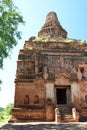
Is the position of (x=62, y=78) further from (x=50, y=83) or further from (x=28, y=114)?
(x=28, y=114)

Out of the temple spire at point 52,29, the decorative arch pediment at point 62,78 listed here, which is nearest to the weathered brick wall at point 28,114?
the decorative arch pediment at point 62,78

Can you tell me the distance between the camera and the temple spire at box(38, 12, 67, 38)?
24391 mm

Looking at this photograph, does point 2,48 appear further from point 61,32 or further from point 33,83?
point 61,32

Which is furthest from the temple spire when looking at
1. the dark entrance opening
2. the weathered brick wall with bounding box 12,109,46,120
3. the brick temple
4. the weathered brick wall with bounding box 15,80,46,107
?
the weathered brick wall with bounding box 12,109,46,120

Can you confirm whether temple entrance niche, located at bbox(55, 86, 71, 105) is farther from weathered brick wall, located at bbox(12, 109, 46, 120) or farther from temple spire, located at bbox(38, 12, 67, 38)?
A: temple spire, located at bbox(38, 12, 67, 38)

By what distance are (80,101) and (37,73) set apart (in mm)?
4374

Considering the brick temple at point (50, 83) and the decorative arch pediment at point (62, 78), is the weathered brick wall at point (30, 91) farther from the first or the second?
the decorative arch pediment at point (62, 78)

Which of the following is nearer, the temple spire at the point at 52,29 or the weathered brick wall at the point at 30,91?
the weathered brick wall at the point at 30,91

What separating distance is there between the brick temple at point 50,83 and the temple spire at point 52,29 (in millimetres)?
4198

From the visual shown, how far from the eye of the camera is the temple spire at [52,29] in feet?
80.0

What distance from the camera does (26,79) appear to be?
→ 17109 millimetres

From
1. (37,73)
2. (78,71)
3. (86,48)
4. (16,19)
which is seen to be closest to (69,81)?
(78,71)

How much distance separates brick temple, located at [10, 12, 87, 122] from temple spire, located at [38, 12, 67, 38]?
4198mm

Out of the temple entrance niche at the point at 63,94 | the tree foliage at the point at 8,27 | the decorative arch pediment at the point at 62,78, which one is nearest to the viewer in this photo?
the tree foliage at the point at 8,27
